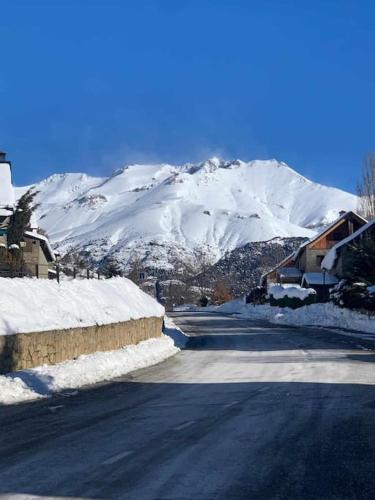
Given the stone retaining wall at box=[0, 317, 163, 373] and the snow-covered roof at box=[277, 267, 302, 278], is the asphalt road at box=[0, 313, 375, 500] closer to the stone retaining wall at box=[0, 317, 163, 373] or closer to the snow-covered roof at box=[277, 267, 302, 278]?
the stone retaining wall at box=[0, 317, 163, 373]

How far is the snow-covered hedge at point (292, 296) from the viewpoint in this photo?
2512 inches

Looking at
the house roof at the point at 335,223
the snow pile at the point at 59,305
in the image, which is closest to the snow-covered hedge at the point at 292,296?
the house roof at the point at 335,223

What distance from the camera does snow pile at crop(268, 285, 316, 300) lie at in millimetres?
64375

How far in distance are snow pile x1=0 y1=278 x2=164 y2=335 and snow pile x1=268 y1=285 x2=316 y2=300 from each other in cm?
3999

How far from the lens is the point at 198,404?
1223 centimetres

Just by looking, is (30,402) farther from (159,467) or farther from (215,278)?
(215,278)

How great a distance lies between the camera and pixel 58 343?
658 inches

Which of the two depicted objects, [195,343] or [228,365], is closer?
[228,365]

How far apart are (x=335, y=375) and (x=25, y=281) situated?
7.80 meters

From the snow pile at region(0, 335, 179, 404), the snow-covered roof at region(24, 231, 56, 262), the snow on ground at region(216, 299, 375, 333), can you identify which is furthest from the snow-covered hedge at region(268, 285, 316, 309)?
the snow pile at region(0, 335, 179, 404)

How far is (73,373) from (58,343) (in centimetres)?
113

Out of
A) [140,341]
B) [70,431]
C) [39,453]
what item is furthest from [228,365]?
[39,453]

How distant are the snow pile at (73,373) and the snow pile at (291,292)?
139 ft

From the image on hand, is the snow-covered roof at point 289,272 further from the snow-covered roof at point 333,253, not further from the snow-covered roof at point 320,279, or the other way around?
the snow-covered roof at point 333,253
